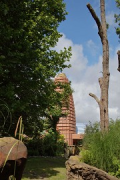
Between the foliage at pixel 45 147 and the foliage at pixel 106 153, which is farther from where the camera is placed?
the foliage at pixel 45 147

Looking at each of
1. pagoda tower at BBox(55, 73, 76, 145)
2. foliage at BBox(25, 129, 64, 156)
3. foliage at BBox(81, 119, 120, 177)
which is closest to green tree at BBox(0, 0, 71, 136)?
foliage at BBox(81, 119, 120, 177)

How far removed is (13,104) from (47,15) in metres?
5.94

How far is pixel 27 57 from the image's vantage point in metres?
11.2

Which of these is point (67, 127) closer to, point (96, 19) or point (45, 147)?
point (45, 147)

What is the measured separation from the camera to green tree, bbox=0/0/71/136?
1064 centimetres

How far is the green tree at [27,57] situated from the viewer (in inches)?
419

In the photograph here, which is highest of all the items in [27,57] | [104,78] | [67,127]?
[27,57]

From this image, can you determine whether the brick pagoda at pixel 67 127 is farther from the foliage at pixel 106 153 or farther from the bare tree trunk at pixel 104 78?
the foliage at pixel 106 153

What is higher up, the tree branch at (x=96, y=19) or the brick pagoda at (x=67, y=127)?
the tree branch at (x=96, y=19)

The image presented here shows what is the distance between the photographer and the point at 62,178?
34.4 feet

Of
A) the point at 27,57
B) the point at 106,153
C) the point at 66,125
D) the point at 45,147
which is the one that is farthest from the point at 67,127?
the point at 106,153

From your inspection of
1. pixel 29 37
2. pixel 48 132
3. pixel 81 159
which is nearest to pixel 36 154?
pixel 48 132

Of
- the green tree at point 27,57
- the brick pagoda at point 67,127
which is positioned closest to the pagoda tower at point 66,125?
the brick pagoda at point 67,127

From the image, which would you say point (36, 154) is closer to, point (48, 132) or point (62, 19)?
point (48, 132)
